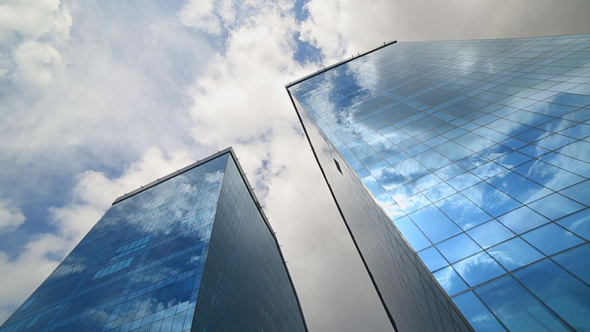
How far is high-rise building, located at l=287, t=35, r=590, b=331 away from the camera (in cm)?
952

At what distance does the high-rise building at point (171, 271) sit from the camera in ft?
96.6

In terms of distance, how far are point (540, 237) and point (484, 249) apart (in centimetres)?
203

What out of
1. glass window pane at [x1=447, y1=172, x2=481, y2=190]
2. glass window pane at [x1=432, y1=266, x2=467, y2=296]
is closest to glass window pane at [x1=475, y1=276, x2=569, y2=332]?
glass window pane at [x1=432, y1=266, x2=467, y2=296]

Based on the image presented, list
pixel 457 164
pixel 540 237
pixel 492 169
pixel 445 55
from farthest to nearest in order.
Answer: pixel 445 55 → pixel 457 164 → pixel 492 169 → pixel 540 237

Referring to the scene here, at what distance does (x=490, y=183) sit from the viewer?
14.1 m

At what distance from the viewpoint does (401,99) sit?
95.1ft

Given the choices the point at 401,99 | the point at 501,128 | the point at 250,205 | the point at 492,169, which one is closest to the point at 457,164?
the point at 492,169

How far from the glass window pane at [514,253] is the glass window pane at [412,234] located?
108 inches

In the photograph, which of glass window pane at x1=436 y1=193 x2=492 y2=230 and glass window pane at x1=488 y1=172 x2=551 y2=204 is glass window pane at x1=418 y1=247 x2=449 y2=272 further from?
glass window pane at x1=488 y1=172 x2=551 y2=204

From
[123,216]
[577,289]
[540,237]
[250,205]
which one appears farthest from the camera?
[250,205]

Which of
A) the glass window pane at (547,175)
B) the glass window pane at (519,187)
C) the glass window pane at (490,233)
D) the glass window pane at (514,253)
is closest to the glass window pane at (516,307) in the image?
the glass window pane at (514,253)

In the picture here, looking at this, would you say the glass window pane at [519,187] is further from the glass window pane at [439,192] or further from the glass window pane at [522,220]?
the glass window pane at [439,192]

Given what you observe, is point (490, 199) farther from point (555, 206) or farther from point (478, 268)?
point (478, 268)

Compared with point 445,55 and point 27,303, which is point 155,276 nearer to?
point 27,303
